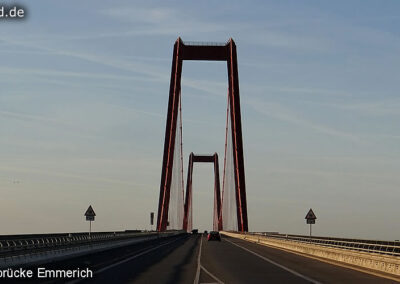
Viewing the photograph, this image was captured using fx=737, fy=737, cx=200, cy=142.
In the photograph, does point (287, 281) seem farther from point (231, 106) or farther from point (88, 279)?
point (231, 106)

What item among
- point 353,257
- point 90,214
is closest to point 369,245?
point 353,257

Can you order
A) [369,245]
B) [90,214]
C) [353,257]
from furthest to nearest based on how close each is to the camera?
[90,214], [369,245], [353,257]

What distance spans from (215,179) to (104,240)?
130 metres

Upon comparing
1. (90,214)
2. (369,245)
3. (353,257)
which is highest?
(90,214)

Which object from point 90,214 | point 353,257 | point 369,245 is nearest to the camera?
point 353,257

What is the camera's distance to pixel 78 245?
48.5m

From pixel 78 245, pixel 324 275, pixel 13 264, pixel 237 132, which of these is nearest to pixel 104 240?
pixel 78 245

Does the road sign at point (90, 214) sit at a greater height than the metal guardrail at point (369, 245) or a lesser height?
greater

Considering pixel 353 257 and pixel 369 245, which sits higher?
pixel 369 245

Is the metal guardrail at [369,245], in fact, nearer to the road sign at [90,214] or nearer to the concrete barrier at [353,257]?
the concrete barrier at [353,257]

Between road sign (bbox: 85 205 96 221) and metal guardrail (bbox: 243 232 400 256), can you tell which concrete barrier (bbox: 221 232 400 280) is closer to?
metal guardrail (bbox: 243 232 400 256)

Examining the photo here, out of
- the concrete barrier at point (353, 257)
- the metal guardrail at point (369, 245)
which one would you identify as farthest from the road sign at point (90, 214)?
the metal guardrail at point (369, 245)

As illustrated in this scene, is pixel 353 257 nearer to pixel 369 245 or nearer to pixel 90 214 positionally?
pixel 369 245

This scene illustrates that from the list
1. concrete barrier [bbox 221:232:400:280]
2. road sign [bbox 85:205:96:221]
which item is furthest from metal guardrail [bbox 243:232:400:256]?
road sign [bbox 85:205:96:221]
